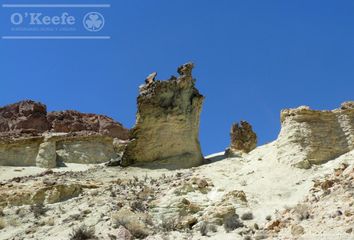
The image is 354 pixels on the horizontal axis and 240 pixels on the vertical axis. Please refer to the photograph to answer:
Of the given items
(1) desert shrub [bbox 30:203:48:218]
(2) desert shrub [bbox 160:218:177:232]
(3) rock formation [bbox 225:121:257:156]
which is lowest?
(2) desert shrub [bbox 160:218:177:232]

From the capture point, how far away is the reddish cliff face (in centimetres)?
6719

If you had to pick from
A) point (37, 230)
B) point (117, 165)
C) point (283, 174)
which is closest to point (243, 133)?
point (117, 165)

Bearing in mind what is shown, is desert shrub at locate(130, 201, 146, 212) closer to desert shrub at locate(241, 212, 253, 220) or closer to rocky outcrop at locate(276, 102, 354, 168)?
desert shrub at locate(241, 212, 253, 220)

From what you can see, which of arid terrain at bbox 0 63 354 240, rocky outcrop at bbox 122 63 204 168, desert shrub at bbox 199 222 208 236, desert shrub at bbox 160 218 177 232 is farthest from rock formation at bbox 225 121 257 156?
desert shrub at bbox 199 222 208 236

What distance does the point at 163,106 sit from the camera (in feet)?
102

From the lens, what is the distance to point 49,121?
69.4 meters

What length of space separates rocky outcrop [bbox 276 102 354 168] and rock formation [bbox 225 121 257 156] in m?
6.95

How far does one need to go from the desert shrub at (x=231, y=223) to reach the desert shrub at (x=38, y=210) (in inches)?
279

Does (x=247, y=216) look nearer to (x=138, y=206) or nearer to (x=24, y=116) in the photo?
(x=138, y=206)

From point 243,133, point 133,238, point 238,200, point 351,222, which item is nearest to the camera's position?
point 351,222

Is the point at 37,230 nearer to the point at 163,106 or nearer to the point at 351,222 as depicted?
the point at 351,222

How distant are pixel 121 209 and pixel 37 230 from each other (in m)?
2.83

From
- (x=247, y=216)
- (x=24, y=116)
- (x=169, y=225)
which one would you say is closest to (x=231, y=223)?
(x=247, y=216)

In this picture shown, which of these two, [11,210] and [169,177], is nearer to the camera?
[11,210]
